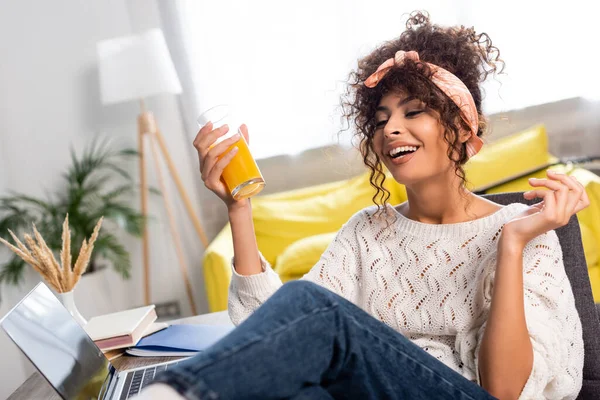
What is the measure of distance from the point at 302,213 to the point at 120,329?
1785 millimetres

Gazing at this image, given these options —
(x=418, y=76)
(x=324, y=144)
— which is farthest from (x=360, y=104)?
(x=324, y=144)

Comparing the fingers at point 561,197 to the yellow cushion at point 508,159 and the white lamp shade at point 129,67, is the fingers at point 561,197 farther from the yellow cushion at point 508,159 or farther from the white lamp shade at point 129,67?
the white lamp shade at point 129,67

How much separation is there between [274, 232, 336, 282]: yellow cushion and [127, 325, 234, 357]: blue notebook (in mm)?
1273

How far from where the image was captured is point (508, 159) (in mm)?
3250

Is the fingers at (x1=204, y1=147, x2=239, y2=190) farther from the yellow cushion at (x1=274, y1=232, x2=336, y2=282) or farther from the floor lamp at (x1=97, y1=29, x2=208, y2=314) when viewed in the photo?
the floor lamp at (x1=97, y1=29, x2=208, y2=314)

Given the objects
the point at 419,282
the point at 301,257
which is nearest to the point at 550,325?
the point at 419,282

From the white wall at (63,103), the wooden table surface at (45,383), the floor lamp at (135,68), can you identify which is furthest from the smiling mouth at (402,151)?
the white wall at (63,103)

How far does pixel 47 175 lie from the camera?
3662 mm

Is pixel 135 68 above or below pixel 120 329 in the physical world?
above

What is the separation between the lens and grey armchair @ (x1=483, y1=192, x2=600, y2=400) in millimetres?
1306

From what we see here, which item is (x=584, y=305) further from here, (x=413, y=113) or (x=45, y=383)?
(x=45, y=383)

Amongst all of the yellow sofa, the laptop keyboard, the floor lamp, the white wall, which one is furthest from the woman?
the white wall

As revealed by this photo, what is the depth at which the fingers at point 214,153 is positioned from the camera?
4.16 feet

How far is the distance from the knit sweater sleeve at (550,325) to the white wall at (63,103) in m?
2.71
